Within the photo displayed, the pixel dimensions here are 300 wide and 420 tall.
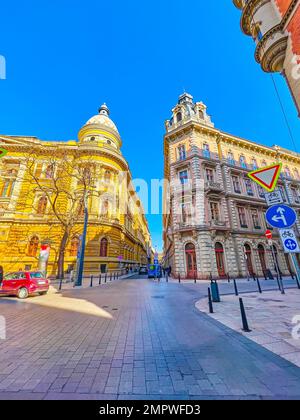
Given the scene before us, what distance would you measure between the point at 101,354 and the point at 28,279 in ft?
29.6

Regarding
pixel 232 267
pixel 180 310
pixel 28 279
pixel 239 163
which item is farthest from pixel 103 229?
pixel 239 163

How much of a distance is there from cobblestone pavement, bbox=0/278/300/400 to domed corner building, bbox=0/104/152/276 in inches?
684

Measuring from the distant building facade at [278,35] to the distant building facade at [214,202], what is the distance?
1108 cm

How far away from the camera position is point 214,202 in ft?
71.8

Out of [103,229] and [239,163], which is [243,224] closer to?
[239,163]

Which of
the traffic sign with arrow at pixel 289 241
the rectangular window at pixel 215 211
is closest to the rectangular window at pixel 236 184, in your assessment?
the rectangular window at pixel 215 211

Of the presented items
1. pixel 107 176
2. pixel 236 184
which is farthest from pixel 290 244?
pixel 107 176

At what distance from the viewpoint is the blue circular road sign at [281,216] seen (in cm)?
403

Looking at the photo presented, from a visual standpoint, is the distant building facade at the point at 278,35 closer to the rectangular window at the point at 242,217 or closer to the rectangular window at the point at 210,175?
the rectangular window at the point at 210,175

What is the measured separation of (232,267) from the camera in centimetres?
1992

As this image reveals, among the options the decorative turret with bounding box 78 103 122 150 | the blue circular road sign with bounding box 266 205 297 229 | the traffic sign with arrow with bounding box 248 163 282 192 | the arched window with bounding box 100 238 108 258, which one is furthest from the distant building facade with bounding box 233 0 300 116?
the arched window with bounding box 100 238 108 258

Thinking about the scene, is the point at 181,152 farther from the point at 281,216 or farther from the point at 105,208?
the point at 281,216

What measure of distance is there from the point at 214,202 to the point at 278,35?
14.8m
